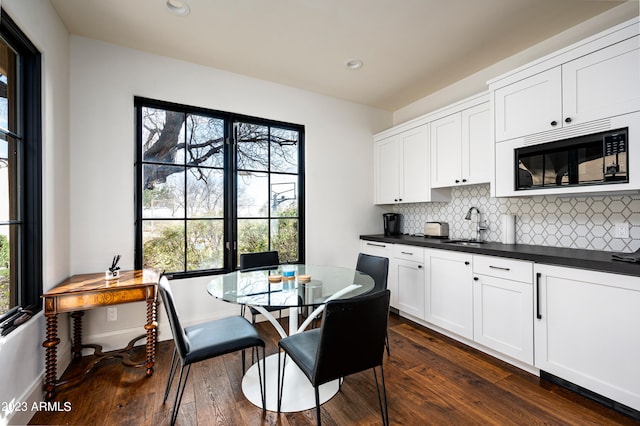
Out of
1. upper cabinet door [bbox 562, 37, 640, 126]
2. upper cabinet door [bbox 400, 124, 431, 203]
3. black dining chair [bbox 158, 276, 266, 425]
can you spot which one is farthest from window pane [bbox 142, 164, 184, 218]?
upper cabinet door [bbox 562, 37, 640, 126]

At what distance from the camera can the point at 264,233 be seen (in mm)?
3346

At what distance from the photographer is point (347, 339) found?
55.5 inches

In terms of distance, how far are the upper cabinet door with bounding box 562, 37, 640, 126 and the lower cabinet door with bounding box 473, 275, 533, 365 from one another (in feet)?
4.21

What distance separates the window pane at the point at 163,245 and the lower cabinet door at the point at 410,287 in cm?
237

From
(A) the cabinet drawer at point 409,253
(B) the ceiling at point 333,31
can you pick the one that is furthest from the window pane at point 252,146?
(A) the cabinet drawer at point 409,253

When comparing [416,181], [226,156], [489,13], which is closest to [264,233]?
[226,156]

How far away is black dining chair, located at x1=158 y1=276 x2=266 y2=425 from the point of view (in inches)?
61.5

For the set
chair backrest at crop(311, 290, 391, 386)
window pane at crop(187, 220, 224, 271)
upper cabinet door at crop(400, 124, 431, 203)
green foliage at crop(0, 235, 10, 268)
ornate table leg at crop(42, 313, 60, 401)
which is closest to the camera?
chair backrest at crop(311, 290, 391, 386)

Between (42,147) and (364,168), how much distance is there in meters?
3.28

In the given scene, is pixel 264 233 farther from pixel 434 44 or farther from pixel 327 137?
pixel 434 44

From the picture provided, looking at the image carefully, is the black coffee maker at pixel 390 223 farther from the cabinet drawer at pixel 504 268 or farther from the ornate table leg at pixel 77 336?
the ornate table leg at pixel 77 336

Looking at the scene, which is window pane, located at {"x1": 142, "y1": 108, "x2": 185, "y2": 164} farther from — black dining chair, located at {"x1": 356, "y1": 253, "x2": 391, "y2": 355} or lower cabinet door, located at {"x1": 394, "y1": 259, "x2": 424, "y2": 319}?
lower cabinet door, located at {"x1": 394, "y1": 259, "x2": 424, "y2": 319}

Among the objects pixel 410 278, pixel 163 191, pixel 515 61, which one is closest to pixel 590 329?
pixel 410 278

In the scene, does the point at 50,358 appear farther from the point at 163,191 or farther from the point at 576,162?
the point at 576,162
